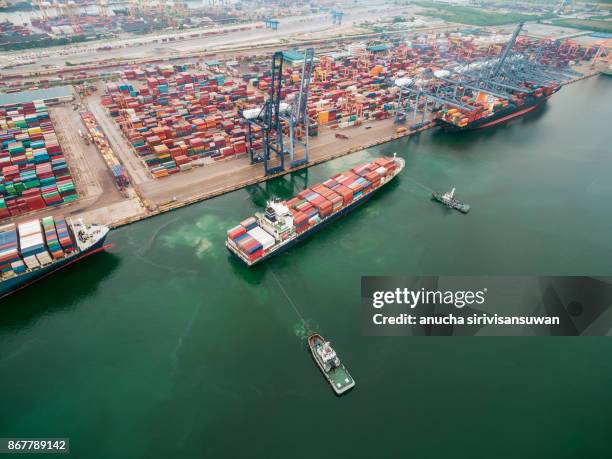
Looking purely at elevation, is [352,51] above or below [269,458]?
above

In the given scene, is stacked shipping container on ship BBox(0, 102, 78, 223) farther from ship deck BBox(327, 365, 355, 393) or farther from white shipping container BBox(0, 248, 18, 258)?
ship deck BBox(327, 365, 355, 393)

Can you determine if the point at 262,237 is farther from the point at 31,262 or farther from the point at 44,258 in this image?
the point at 31,262

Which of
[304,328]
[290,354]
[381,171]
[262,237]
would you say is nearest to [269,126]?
[381,171]

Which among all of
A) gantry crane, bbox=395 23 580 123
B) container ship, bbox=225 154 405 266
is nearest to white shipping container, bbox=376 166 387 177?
container ship, bbox=225 154 405 266

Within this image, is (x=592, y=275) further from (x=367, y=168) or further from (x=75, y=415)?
(x=75, y=415)

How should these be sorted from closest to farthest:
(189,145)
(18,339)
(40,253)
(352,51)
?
1. (18,339)
2. (40,253)
3. (189,145)
4. (352,51)

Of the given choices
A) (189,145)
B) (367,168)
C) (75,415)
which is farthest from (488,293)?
(189,145)
